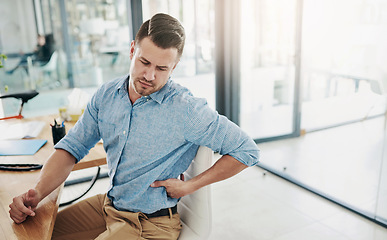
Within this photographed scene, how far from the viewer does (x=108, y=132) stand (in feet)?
4.66

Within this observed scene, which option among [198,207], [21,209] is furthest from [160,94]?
[21,209]

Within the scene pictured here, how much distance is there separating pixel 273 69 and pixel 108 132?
9.23ft

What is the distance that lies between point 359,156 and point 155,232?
2.06m

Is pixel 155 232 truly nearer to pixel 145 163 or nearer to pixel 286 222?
pixel 145 163

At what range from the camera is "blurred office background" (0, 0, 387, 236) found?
269 cm

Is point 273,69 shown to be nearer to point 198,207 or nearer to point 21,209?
point 198,207

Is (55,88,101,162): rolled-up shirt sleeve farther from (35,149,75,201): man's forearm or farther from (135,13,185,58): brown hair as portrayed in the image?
(135,13,185,58): brown hair

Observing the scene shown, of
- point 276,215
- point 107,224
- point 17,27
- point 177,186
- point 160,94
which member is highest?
point 17,27

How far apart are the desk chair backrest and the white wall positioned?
2270 millimetres

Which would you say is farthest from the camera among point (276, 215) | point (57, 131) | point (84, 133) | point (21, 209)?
point (276, 215)

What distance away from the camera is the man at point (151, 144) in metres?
1.29

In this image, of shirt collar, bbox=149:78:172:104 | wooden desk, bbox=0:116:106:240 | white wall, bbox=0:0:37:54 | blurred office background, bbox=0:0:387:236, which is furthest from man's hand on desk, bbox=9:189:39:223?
white wall, bbox=0:0:37:54

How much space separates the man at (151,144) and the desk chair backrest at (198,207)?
0.12 feet

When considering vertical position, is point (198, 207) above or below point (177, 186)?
below
